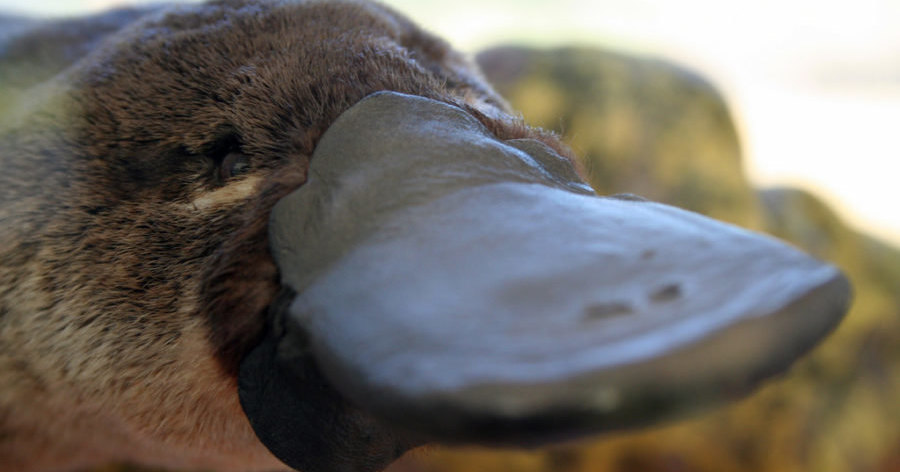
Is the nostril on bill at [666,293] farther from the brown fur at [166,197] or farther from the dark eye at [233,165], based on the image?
the dark eye at [233,165]

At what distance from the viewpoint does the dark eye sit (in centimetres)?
92

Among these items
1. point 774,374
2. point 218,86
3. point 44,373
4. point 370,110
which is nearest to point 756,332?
point 774,374

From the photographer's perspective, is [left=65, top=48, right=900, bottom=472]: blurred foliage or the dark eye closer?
the dark eye

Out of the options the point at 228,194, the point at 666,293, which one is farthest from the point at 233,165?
the point at 666,293

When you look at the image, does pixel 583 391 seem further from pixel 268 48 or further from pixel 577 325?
pixel 268 48

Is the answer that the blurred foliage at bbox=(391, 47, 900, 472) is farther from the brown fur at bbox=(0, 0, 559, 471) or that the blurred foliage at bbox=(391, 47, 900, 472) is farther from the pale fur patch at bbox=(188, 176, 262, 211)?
the pale fur patch at bbox=(188, 176, 262, 211)

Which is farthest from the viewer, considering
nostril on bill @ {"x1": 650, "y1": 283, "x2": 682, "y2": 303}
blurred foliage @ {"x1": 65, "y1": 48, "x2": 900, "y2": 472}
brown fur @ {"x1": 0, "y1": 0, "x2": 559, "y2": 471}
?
blurred foliage @ {"x1": 65, "y1": 48, "x2": 900, "y2": 472}

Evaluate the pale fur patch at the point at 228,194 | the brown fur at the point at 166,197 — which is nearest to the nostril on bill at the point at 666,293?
the brown fur at the point at 166,197

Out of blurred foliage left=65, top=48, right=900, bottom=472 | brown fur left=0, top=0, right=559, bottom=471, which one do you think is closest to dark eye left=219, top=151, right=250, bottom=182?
brown fur left=0, top=0, right=559, bottom=471

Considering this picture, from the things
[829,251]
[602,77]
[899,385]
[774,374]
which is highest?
[774,374]

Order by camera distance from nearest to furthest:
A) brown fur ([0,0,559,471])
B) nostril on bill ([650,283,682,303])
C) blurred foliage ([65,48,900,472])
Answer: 1. nostril on bill ([650,283,682,303])
2. brown fur ([0,0,559,471])
3. blurred foliage ([65,48,900,472])

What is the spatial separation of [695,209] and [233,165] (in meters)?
2.20

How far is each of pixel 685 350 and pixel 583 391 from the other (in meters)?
0.07

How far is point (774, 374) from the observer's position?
52cm
